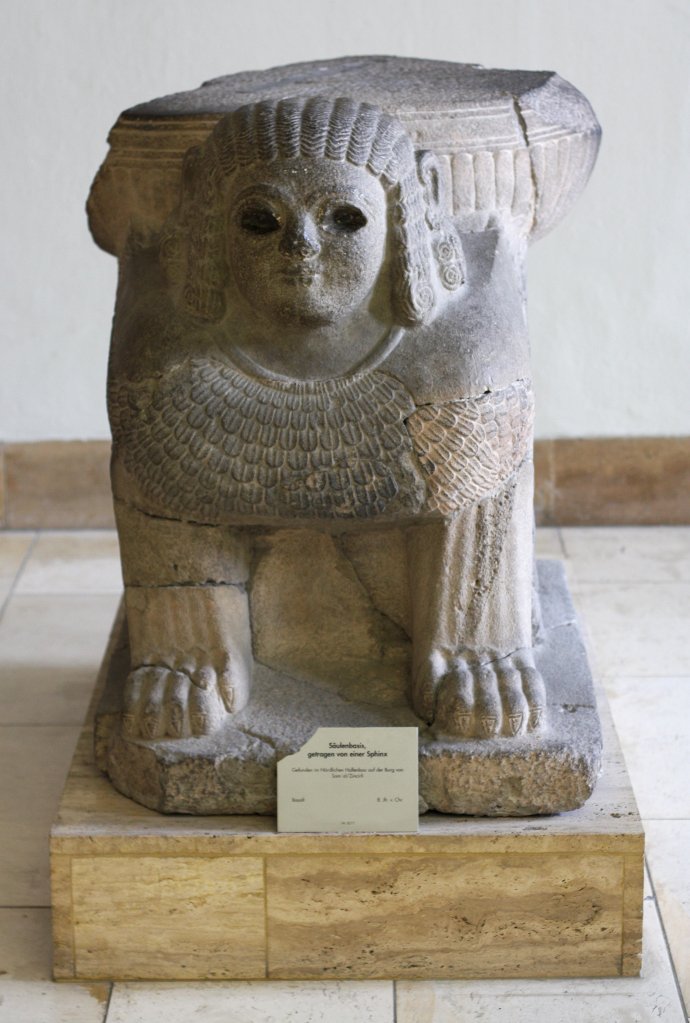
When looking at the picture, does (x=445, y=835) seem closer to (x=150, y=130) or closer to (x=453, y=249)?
(x=453, y=249)

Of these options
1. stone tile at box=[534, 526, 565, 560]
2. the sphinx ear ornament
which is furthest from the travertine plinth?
stone tile at box=[534, 526, 565, 560]

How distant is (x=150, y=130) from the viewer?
2.71m

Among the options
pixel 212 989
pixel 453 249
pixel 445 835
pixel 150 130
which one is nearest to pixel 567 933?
pixel 445 835

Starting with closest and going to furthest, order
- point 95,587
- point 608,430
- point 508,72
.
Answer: point 508,72 → point 95,587 → point 608,430

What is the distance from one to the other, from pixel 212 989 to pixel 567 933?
0.55m

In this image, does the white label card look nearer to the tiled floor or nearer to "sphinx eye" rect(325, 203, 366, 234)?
the tiled floor

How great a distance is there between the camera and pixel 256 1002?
2629mm

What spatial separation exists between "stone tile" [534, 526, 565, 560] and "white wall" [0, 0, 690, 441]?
25 cm

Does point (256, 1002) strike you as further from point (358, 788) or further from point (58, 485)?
point (58, 485)

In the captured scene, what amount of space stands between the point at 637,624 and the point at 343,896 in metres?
1.56

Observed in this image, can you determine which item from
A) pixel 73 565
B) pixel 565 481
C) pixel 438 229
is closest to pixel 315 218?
pixel 438 229

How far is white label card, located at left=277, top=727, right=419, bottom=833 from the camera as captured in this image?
2.59 m

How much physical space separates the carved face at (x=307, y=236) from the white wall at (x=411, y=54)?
1875mm

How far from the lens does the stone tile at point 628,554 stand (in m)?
4.27
